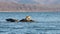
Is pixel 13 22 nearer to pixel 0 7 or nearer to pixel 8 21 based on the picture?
pixel 8 21

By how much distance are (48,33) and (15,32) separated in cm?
435

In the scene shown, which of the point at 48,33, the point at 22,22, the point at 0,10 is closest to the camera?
the point at 48,33

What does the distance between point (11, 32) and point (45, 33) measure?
448 cm

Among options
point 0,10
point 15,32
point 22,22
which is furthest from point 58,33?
point 0,10

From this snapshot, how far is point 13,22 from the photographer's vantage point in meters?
69.1

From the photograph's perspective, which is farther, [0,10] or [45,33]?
[0,10]

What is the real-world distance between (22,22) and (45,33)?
19656mm

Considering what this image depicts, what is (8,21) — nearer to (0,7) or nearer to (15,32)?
(15,32)

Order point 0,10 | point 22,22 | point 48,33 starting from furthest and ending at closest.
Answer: point 0,10
point 22,22
point 48,33

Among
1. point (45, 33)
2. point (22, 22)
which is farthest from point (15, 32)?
point (22, 22)

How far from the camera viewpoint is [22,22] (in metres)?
68.5

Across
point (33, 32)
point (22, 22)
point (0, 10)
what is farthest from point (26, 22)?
point (0, 10)

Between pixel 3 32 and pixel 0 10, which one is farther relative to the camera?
pixel 0 10

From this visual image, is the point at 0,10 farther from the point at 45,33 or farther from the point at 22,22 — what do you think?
the point at 45,33
